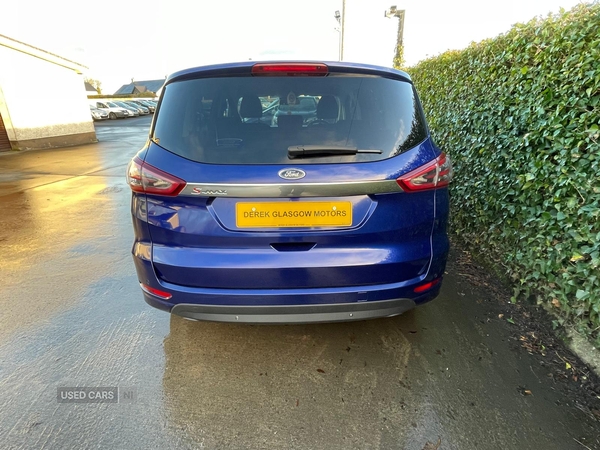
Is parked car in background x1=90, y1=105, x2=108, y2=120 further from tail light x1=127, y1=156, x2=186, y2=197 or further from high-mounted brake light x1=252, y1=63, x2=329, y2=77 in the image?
high-mounted brake light x1=252, y1=63, x2=329, y2=77

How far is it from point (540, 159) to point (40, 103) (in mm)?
15872

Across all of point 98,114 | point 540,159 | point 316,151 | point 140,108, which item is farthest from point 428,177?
point 140,108

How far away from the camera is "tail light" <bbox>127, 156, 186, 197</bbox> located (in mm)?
1888

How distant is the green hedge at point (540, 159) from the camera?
7.27ft

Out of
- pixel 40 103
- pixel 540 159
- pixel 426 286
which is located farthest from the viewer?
pixel 40 103

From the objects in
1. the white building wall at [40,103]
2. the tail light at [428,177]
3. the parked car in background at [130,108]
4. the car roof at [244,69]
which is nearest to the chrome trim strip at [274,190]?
the tail light at [428,177]

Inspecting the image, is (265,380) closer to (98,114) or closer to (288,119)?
(288,119)

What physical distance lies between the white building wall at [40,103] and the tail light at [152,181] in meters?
13.8

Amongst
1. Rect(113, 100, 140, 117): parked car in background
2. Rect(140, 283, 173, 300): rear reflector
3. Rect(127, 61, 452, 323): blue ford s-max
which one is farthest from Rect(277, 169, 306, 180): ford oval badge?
Rect(113, 100, 140, 117): parked car in background

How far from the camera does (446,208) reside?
2.14 meters

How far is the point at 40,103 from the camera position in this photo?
13.4m

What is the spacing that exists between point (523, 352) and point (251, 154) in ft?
7.08

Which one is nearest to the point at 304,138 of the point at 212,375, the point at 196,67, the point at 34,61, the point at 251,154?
the point at 251,154

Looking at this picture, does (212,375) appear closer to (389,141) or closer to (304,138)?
(304,138)
